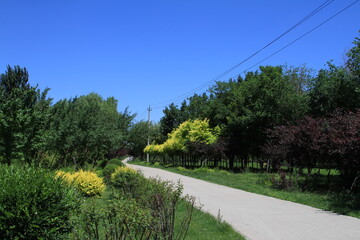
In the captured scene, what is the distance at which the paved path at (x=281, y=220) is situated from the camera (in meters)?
6.63

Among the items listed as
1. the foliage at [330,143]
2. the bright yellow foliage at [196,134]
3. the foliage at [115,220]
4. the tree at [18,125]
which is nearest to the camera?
the foliage at [115,220]

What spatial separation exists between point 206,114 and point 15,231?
29.7 meters

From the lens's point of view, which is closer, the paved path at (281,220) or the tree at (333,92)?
the paved path at (281,220)

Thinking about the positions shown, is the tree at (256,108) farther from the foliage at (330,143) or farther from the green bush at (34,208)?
the green bush at (34,208)

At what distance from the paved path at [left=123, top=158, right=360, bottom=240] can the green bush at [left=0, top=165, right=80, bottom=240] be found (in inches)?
145

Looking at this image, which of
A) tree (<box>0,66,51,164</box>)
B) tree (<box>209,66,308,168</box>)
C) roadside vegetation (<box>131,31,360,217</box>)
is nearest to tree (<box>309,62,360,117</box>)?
roadside vegetation (<box>131,31,360,217</box>)

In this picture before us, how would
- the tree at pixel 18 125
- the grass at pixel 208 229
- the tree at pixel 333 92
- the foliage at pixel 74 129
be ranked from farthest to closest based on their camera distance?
the tree at pixel 333 92
the foliage at pixel 74 129
the tree at pixel 18 125
the grass at pixel 208 229

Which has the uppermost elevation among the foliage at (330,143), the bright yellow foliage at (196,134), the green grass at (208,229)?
the bright yellow foliage at (196,134)

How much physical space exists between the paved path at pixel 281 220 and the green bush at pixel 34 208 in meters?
3.68

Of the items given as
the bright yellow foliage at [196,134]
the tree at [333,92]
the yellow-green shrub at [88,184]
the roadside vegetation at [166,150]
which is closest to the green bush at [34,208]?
the roadside vegetation at [166,150]

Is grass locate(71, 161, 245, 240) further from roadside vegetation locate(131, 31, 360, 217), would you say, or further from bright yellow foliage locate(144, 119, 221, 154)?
bright yellow foliage locate(144, 119, 221, 154)

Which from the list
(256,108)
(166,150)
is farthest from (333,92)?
(166,150)

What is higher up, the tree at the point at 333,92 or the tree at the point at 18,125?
the tree at the point at 333,92

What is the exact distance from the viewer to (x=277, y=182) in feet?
47.9
